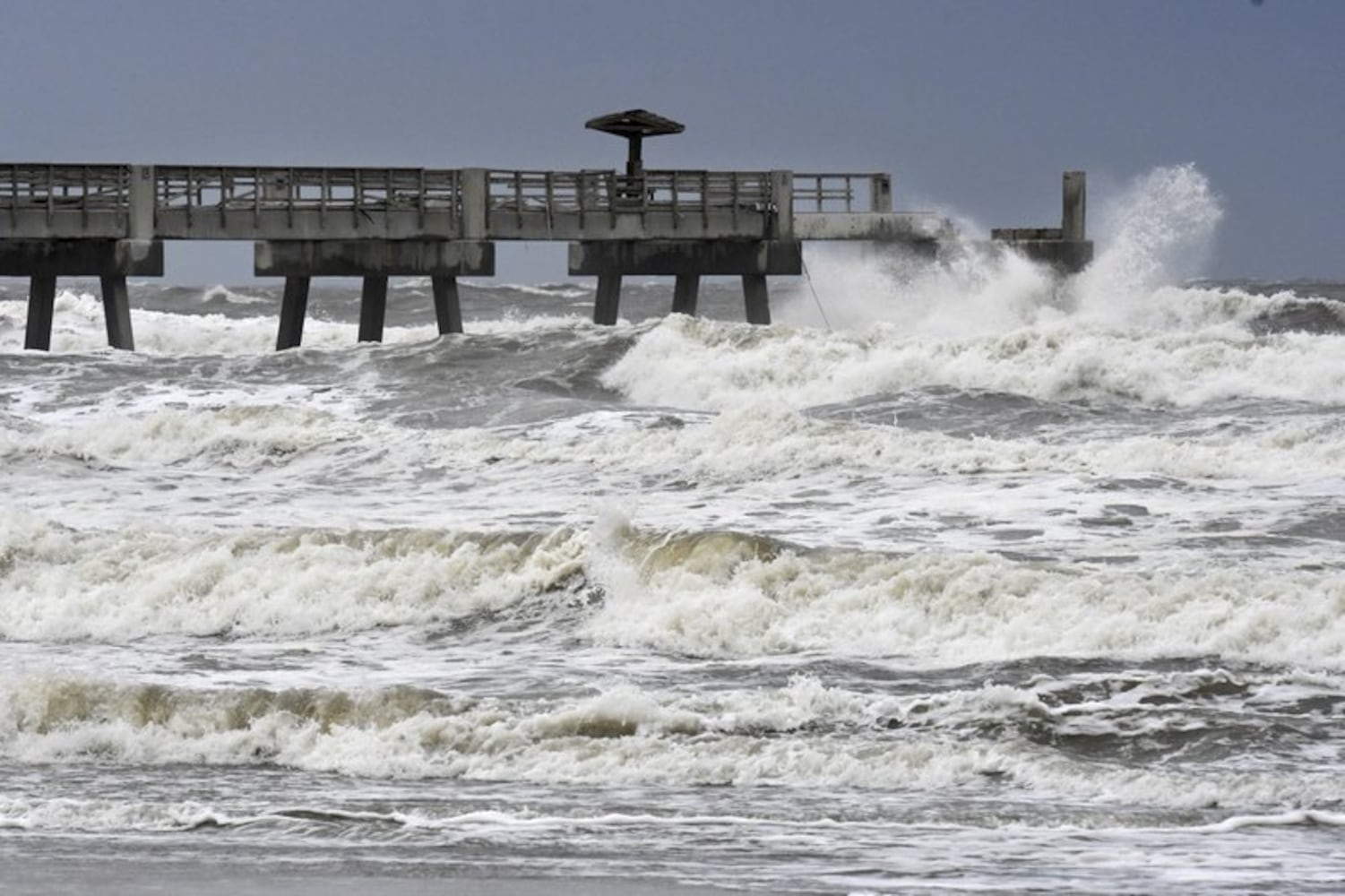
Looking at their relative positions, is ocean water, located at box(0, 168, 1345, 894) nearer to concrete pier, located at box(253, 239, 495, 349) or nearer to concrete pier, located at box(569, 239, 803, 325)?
concrete pier, located at box(253, 239, 495, 349)

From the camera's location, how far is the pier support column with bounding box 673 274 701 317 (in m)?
39.2

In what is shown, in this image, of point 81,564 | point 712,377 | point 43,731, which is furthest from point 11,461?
point 43,731

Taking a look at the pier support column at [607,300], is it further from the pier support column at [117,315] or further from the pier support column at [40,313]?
the pier support column at [40,313]

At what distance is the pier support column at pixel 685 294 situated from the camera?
39.2 meters

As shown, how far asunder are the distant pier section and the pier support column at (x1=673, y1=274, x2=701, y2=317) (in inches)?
1.3

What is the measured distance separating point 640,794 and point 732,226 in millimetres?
26609

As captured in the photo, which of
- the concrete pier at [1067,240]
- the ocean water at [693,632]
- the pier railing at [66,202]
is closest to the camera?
the ocean water at [693,632]

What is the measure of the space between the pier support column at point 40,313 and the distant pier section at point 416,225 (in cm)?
4

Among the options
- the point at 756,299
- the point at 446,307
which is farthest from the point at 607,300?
the point at 446,307

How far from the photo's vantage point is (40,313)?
36781 millimetres

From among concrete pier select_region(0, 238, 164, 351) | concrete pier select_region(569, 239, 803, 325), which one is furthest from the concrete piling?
concrete pier select_region(0, 238, 164, 351)

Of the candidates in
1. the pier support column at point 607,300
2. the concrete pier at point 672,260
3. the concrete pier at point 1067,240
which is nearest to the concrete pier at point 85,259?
the concrete pier at point 672,260

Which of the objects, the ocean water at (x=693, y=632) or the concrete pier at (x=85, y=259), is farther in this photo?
the concrete pier at (x=85, y=259)

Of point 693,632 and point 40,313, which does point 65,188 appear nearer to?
point 40,313
